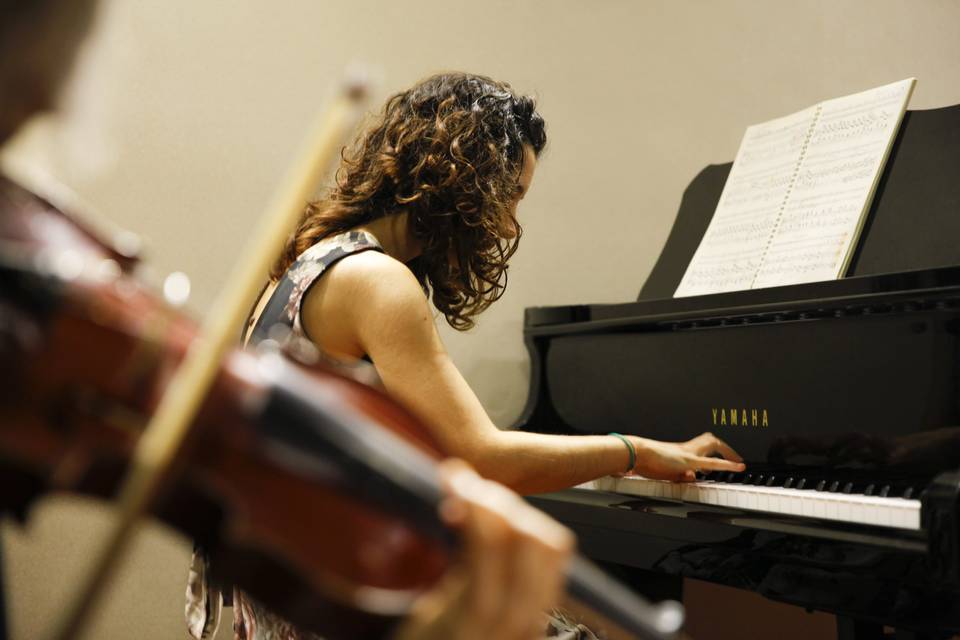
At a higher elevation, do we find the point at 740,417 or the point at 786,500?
the point at 740,417

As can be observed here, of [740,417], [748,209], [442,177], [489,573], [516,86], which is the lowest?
[489,573]

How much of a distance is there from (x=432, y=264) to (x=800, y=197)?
960 mm

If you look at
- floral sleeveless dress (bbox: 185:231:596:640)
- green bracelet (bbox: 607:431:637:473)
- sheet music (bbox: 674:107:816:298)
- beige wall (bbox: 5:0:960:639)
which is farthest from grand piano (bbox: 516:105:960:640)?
beige wall (bbox: 5:0:960:639)

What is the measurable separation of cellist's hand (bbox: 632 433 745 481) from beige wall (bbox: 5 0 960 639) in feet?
3.58

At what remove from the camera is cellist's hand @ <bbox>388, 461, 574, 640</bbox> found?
0.51 meters

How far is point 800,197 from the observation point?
81.7 inches

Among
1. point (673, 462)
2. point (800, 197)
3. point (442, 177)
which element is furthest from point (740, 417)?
point (442, 177)

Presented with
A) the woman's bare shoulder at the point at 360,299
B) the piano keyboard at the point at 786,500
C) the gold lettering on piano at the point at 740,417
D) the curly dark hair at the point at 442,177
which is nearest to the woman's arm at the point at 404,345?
the woman's bare shoulder at the point at 360,299

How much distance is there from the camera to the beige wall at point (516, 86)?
235cm

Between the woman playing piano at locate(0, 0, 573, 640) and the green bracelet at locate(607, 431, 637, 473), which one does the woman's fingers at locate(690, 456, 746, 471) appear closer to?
the green bracelet at locate(607, 431, 637, 473)

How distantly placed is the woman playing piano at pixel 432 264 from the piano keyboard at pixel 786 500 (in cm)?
5

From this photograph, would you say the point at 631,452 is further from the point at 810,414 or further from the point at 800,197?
the point at 800,197

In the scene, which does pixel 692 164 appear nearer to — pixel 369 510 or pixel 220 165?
pixel 220 165

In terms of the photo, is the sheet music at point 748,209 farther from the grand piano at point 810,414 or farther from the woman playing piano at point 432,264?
the woman playing piano at point 432,264
